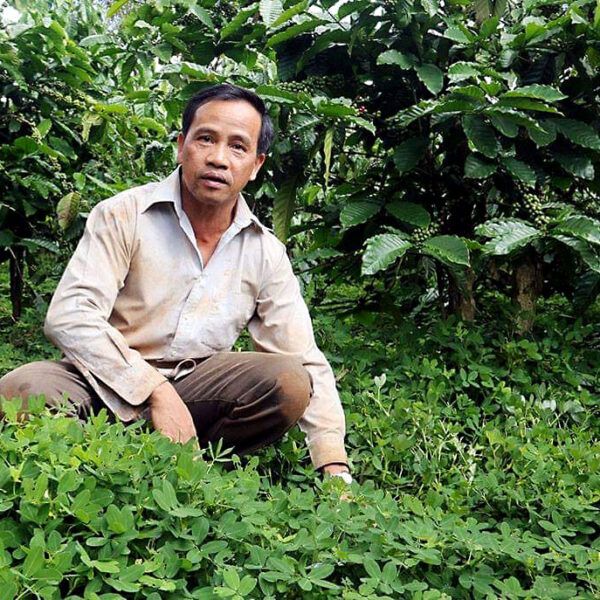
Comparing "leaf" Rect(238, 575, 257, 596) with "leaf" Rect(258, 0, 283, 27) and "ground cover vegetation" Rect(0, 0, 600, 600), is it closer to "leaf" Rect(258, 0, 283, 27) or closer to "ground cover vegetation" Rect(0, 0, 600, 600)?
"ground cover vegetation" Rect(0, 0, 600, 600)

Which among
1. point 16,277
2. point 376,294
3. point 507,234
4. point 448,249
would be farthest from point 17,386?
point 16,277

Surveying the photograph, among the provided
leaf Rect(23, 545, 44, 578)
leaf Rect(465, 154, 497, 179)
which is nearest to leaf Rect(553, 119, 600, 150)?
leaf Rect(465, 154, 497, 179)

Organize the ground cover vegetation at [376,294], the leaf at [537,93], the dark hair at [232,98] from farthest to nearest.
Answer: the leaf at [537,93], the dark hair at [232,98], the ground cover vegetation at [376,294]

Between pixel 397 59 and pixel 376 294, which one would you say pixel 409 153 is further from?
pixel 376 294

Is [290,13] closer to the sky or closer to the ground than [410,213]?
closer to the sky

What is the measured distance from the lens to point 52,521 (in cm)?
182

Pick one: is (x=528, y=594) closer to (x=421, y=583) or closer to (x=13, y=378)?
(x=421, y=583)

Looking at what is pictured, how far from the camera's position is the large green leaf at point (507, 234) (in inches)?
127

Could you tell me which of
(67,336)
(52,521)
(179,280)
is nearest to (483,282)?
(179,280)

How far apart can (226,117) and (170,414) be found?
38.1 inches

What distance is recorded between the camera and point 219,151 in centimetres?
292

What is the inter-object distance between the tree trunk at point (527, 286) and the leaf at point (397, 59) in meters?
1.00

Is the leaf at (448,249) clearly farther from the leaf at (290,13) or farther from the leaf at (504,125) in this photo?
the leaf at (290,13)

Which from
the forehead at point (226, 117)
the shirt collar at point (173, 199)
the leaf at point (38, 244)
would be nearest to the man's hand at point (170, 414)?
the shirt collar at point (173, 199)
